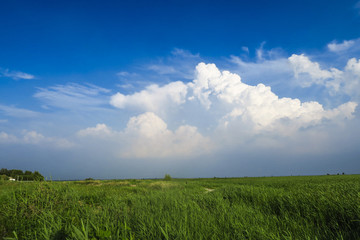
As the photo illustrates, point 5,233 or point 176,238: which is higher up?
point 176,238

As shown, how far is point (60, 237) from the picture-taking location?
3523 millimetres

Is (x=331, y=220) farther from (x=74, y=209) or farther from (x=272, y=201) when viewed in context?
(x=74, y=209)

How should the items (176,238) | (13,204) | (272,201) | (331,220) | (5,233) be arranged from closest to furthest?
1. (176,238)
2. (5,233)
3. (331,220)
4. (13,204)
5. (272,201)

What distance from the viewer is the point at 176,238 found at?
3365 mm

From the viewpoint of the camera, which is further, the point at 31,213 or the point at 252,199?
the point at 252,199

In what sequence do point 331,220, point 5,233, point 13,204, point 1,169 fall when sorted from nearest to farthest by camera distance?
point 5,233 < point 331,220 < point 13,204 < point 1,169

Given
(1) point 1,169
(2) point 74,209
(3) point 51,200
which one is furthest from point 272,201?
(1) point 1,169

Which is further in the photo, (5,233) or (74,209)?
(74,209)

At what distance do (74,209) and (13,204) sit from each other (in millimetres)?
1496

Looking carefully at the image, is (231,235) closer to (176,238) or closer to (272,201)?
(176,238)

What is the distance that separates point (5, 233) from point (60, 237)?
2.10 meters

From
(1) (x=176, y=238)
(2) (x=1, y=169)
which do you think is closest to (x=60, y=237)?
(1) (x=176, y=238)

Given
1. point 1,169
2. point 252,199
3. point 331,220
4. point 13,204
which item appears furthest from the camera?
point 1,169

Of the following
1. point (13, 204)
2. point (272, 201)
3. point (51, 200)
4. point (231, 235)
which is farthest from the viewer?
point (272, 201)
